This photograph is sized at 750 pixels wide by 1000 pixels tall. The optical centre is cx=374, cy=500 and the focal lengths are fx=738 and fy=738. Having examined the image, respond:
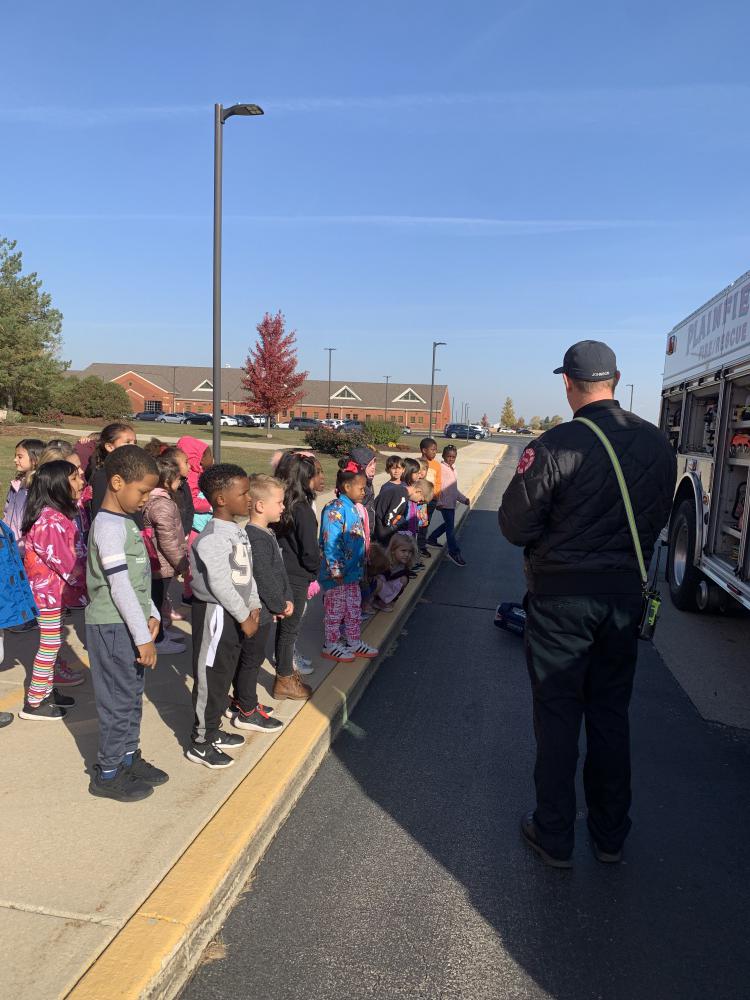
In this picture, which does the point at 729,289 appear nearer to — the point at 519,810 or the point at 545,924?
the point at 519,810

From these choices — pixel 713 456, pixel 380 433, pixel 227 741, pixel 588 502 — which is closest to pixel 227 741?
pixel 227 741

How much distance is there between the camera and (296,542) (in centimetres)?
476

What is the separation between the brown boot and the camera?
4582mm

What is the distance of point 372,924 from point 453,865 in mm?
528

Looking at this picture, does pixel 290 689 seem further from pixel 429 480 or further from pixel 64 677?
pixel 429 480

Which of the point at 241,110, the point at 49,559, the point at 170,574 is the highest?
the point at 241,110

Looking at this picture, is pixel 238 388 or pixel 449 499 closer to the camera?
pixel 449 499

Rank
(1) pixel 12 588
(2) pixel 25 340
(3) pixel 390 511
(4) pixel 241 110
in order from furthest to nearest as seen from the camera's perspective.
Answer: (2) pixel 25 340
(4) pixel 241 110
(3) pixel 390 511
(1) pixel 12 588

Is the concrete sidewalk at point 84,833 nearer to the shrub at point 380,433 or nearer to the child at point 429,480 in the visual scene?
the child at point 429,480

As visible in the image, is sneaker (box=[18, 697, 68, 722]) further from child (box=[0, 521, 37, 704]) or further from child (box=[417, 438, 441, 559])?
child (box=[417, 438, 441, 559])

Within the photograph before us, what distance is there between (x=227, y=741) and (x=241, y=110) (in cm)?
789

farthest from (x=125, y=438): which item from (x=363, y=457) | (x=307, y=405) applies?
(x=307, y=405)

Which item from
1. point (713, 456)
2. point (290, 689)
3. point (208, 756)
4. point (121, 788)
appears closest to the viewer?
point (121, 788)

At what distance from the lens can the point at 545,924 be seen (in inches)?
109
